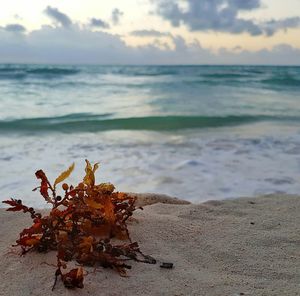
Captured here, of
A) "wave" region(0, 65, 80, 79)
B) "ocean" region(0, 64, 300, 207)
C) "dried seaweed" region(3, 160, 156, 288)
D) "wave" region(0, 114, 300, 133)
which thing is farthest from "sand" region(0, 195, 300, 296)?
"wave" region(0, 65, 80, 79)

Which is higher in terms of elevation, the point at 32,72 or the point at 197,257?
the point at 32,72

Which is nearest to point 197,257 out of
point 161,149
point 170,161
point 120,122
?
point 170,161

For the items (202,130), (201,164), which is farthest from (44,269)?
(202,130)

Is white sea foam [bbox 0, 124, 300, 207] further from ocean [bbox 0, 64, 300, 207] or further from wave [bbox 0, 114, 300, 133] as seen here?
wave [bbox 0, 114, 300, 133]

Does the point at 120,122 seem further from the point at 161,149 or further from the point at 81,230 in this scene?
the point at 81,230

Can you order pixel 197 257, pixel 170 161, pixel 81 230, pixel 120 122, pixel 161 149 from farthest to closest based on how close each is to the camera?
pixel 120 122 < pixel 161 149 < pixel 170 161 < pixel 197 257 < pixel 81 230
